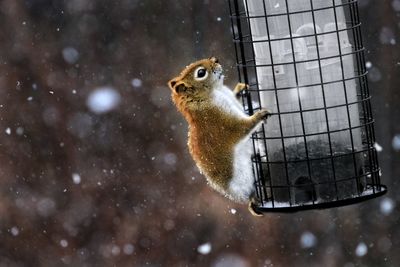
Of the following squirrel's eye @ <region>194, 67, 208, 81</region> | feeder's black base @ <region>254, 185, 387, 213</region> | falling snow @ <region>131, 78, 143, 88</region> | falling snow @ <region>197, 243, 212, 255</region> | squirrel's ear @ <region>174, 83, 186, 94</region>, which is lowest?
falling snow @ <region>197, 243, 212, 255</region>

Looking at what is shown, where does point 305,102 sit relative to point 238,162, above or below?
above

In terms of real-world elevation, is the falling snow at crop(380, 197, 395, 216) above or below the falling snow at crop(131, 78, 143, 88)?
below

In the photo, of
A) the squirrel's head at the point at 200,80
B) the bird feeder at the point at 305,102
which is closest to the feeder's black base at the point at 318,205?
the bird feeder at the point at 305,102

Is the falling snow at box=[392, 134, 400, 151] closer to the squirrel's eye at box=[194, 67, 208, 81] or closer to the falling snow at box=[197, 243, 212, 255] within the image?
Result: the falling snow at box=[197, 243, 212, 255]

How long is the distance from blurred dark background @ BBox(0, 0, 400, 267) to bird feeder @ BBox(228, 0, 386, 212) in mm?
5139

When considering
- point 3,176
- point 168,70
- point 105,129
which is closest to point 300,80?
point 168,70

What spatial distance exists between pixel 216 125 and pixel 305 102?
1.68 feet

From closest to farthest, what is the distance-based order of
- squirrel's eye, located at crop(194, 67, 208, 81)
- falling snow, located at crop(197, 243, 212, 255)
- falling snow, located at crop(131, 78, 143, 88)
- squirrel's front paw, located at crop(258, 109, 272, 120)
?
squirrel's front paw, located at crop(258, 109, 272, 120)
squirrel's eye, located at crop(194, 67, 208, 81)
falling snow, located at crop(131, 78, 143, 88)
falling snow, located at crop(197, 243, 212, 255)

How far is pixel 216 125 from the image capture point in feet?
16.9

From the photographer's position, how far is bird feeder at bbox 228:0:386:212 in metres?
5.29

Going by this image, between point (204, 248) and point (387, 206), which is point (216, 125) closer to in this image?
point (204, 248)

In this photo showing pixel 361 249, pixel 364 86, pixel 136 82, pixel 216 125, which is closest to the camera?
pixel 216 125

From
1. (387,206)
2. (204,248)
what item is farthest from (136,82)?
(387,206)

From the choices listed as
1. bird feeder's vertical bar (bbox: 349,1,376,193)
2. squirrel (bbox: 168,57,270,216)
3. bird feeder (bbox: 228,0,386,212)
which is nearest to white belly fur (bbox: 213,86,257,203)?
squirrel (bbox: 168,57,270,216)
